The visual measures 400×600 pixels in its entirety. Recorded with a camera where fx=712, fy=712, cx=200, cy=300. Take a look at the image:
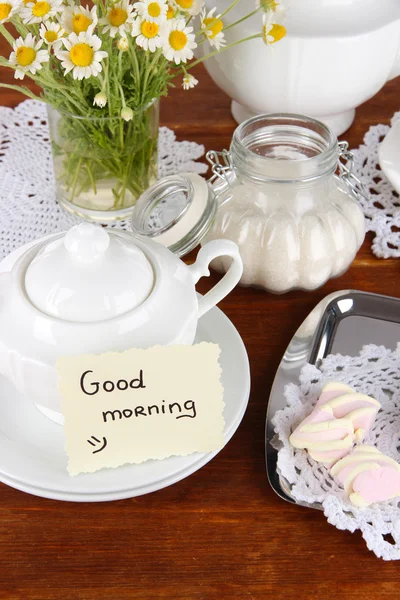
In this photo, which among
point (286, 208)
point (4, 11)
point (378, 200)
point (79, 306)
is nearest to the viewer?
point (79, 306)

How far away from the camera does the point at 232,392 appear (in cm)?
62

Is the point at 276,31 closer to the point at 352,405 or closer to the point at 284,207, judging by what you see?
the point at 284,207

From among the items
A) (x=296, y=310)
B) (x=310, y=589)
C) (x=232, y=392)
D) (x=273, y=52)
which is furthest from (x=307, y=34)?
(x=310, y=589)

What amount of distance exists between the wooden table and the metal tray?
0.08 metres

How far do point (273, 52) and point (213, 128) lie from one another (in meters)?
0.22

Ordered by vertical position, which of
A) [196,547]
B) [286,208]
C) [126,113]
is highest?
[126,113]

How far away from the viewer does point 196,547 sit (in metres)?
0.56

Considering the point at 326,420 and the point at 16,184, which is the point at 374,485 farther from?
the point at 16,184

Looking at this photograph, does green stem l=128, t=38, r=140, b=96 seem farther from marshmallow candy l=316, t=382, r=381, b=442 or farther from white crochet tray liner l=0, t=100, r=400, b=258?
marshmallow candy l=316, t=382, r=381, b=442

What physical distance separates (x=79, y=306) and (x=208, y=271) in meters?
0.13

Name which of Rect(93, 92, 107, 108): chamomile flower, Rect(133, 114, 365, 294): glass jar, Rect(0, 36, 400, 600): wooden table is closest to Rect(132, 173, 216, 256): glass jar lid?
Rect(133, 114, 365, 294): glass jar

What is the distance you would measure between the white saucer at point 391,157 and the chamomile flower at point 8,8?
1.68 feet

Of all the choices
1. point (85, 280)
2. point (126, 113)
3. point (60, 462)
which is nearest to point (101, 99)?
point (126, 113)

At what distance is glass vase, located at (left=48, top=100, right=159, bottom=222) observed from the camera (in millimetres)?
801
